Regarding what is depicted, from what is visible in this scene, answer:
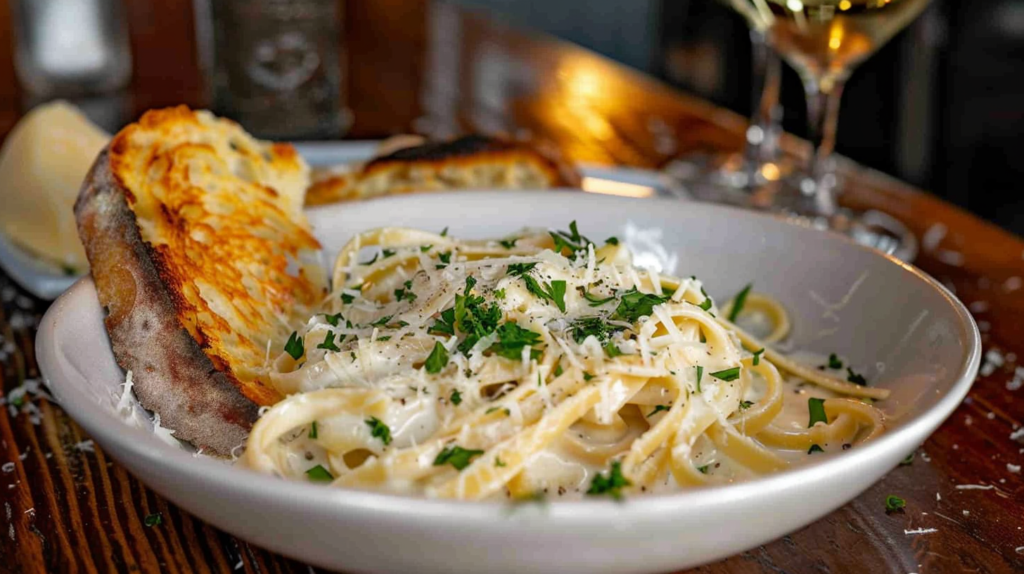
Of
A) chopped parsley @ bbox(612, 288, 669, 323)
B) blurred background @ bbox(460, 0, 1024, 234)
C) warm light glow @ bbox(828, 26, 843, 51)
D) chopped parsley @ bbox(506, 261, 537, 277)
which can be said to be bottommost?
blurred background @ bbox(460, 0, 1024, 234)

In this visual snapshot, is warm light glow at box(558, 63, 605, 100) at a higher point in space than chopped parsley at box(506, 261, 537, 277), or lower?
lower

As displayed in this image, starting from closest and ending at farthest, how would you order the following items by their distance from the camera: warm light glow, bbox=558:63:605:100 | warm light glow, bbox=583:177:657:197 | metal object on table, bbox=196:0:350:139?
warm light glow, bbox=583:177:657:197 < metal object on table, bbox=196:0:350:139 < warm light glow, bbox=558:63:605:100

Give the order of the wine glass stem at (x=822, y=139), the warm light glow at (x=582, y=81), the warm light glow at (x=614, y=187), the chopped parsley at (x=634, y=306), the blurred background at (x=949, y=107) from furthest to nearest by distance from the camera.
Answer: the blurred background at (x=949, y=107) < the warm light glow at (x=582, y=81) < the wine glass stem at (x=822, y=139) < the warm light glow at (x=614, y=187) < the chopped parsley at (x=634, y=306)

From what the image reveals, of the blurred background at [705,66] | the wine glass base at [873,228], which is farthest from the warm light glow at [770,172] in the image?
the blurred background at [705,66]

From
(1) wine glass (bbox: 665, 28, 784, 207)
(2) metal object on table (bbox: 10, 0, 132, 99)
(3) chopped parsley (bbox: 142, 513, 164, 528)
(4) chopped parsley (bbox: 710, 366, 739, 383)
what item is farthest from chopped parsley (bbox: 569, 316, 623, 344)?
(2) metal object on table (bbox: 10, 0, 132, 99)

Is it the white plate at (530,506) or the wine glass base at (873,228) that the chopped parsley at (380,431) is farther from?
the wine glass base at (873,228)

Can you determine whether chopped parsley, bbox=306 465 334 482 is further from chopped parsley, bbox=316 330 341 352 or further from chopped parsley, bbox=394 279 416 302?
chopped parsley, bbox=394 279 416 302

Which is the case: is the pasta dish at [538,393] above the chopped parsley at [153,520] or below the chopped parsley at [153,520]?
above
